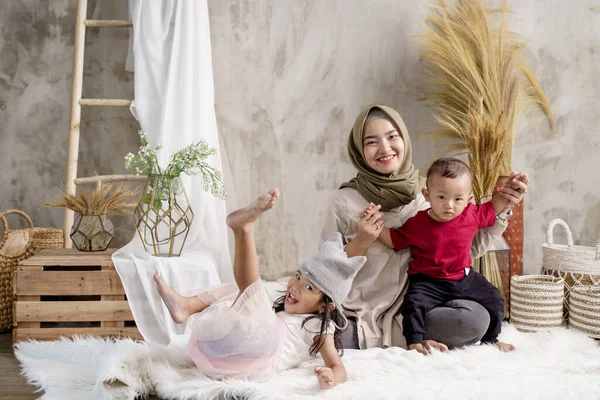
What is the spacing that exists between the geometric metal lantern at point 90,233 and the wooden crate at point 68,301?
174 mm

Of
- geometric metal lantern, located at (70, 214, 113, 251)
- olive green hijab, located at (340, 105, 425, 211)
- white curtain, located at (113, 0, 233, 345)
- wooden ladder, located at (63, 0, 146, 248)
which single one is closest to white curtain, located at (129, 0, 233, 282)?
white curtain, located at (113, 0, 233, 345)

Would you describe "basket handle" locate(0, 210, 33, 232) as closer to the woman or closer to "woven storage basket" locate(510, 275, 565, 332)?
the woman

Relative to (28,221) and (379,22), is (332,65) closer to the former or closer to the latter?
(379,22)

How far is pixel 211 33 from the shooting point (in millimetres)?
3254

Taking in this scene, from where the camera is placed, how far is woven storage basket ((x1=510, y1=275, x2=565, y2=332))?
2.67m

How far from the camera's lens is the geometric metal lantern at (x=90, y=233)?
2768 millimetres

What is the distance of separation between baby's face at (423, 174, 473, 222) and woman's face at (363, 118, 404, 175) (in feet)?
0.61

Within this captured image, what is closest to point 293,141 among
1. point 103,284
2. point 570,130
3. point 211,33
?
point 211,33

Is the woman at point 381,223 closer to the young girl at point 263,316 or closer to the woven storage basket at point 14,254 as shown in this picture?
the young girl at point 263,316

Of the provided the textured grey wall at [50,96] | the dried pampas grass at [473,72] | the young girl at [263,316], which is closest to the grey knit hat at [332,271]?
the young girl at [263,316]

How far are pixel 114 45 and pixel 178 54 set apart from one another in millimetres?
451

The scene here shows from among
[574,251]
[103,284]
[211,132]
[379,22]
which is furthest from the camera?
[379,22]

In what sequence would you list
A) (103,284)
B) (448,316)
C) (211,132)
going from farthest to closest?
1. (211,132)
2. (103,284)
3. (448,316)

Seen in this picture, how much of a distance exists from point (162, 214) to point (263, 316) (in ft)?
3.45
